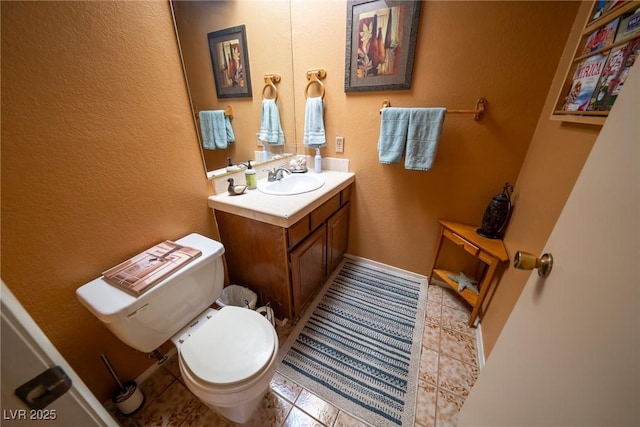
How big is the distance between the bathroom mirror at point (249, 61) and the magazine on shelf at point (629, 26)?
1589 mm

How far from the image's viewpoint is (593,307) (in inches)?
15.8

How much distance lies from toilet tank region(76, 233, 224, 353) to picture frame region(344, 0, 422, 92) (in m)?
1.40

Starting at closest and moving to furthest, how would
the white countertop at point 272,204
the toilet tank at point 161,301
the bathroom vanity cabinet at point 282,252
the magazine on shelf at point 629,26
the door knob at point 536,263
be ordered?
the door knob at point 536,263 < the magazine on shelf at point 629,26 < the toilet tank at point 161,301 < the white countertop at point 272,204 < the bathroom vanity cabinet at point 282,252

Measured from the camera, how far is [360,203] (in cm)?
187

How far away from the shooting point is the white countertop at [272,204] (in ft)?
3.59

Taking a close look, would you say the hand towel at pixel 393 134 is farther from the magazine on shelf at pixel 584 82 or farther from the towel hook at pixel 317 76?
the magazine on shelf at pixel 584 82

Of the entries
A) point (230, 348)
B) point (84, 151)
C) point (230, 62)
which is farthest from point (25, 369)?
point (230, 62)

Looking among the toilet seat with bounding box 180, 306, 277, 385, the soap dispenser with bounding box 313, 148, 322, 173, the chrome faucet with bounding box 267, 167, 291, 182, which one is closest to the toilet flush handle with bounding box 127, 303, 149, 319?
the toilet seat with bounding box 180, 306, 277, 385

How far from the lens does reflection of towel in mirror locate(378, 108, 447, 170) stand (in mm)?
1346

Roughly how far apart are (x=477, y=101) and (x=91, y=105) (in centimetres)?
180

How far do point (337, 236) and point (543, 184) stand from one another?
122 cm

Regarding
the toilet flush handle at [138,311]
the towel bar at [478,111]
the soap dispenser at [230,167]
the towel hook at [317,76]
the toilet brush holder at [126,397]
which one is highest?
the towel hook at [317,76]

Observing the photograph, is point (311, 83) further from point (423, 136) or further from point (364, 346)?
point (364, 346)

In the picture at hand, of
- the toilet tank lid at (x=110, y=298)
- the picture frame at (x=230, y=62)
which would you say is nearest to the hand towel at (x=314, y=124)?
the picture frame at (x=230, y=62)
